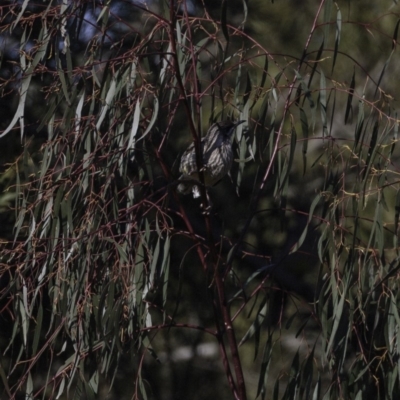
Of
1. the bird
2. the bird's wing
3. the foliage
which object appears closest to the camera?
the foliage

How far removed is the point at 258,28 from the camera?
347 centimetres

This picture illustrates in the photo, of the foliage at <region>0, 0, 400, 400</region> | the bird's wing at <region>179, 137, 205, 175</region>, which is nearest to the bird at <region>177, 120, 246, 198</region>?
the bird's wing at <region>179, 137, 205, 175</region>

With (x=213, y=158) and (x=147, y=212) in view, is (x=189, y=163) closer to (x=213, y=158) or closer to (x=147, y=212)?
(x=213, y=158)

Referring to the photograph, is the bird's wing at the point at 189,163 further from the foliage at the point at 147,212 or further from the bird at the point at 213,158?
the foliage at the point at 147,212

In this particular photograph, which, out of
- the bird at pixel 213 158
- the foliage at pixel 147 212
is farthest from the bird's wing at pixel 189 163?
the foliage at pixel 147 212

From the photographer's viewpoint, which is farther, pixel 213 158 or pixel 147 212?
pixel 213 158

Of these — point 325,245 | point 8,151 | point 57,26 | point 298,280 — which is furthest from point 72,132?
point 298,280

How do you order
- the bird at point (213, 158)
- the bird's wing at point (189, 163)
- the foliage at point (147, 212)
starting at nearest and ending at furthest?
the foliage at point (147, 212) → the bird at point (213, 158) → the bird's wing at point (189, 163)

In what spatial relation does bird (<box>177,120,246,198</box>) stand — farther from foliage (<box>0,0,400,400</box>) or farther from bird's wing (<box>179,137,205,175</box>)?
foliage (<box>0,0,400,400</box>)

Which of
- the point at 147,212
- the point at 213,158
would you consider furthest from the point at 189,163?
the point at 147,212

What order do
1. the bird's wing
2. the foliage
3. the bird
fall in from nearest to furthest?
the foliage
the bird
the bird's wing

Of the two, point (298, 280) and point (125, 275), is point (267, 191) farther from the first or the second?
point (125, 275)

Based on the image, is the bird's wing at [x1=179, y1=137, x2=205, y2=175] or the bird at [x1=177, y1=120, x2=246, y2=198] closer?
the bird at [x1=177, y1=120, x2=246, y2=198]

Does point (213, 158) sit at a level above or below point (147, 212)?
above
